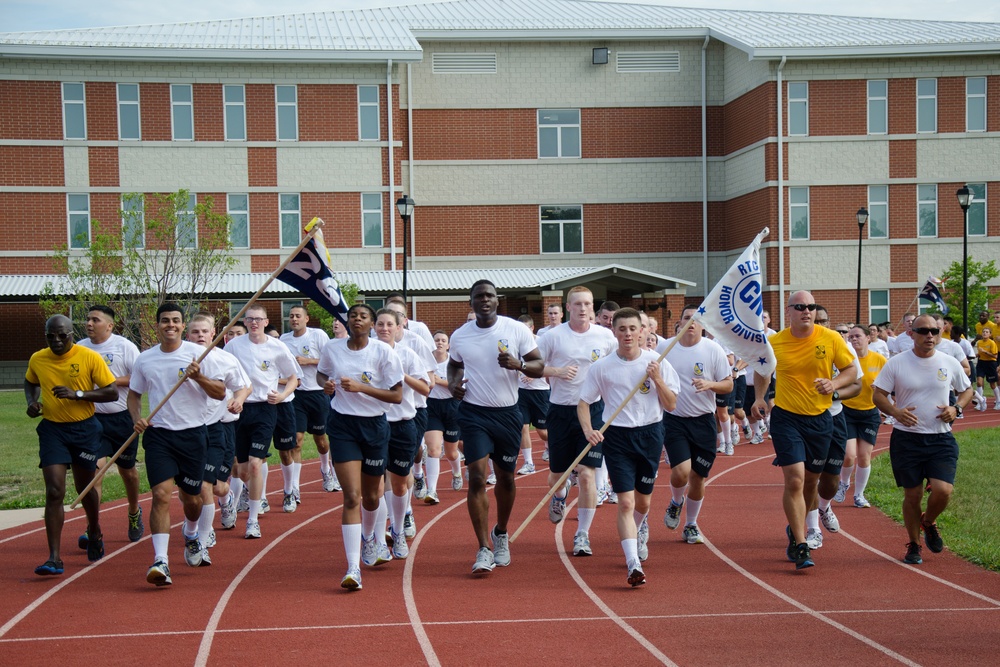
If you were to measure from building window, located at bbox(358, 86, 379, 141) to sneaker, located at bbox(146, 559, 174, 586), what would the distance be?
31.5 m

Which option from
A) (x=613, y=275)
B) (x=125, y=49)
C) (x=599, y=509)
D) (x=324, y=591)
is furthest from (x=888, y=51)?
(x=324, y=591)

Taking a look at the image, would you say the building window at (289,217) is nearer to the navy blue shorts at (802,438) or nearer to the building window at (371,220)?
the building window at (371,220)

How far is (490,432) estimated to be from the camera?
996 cm

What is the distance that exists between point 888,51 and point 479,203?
14412mm

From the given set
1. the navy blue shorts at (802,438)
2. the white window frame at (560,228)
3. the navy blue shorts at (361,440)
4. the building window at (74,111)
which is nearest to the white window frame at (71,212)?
the building window at (74,111)

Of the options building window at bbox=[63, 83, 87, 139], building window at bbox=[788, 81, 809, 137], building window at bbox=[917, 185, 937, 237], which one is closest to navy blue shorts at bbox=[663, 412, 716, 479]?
building window at bbox=[788, 81, 809, 137]

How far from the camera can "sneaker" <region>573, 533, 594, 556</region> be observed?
10.6 m

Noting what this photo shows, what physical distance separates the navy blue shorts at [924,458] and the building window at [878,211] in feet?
102

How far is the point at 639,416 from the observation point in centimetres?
989

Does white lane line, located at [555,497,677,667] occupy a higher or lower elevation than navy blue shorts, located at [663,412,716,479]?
lower

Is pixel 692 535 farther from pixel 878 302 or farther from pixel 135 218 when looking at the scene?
pixel 878 302

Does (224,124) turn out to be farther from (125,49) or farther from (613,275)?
(613,275)

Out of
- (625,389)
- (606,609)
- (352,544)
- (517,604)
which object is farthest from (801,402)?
(352,544)

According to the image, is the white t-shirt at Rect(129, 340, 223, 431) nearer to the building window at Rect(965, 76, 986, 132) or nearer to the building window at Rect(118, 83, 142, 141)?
the building window at Rect(118, 83, 142, 141)
